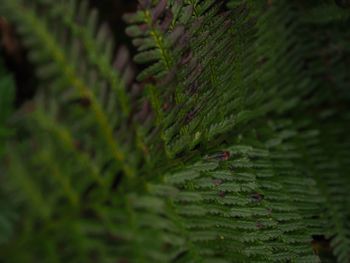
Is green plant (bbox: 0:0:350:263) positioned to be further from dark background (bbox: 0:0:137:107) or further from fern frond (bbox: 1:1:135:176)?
dark background (bbox: 0:0:137:107)

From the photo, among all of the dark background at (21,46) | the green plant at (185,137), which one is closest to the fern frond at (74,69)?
the green plant at (185,137)

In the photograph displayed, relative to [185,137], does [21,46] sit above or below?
above

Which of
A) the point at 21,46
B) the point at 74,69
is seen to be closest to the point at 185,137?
the point at 74,69

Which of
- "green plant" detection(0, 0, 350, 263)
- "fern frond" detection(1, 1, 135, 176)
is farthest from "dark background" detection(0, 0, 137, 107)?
"fern frond" detection(1, 1, 135, 176)

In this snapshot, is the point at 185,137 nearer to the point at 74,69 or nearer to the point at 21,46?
the point at 74,69

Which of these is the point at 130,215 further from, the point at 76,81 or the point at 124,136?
the point at 76,81

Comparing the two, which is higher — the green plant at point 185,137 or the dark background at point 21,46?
the dark background at point 21,46

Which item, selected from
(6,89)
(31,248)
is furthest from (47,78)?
(6,89)

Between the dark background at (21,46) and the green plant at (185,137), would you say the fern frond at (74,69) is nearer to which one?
the green plant at (185,137)
